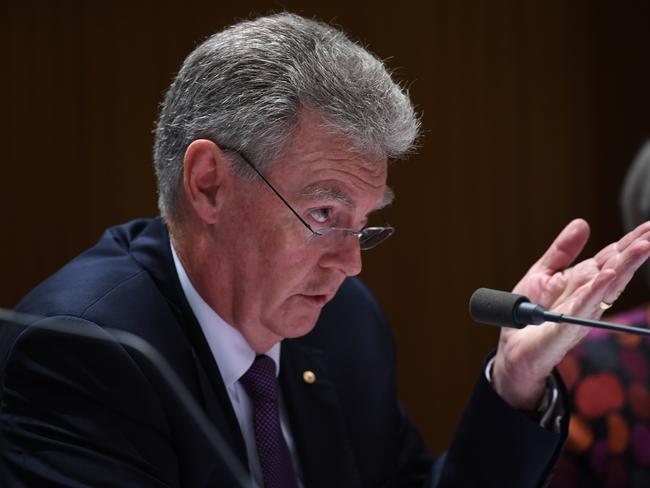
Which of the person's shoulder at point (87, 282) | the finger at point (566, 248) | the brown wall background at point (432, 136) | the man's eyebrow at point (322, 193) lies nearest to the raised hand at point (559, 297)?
the finger at point (566, 248)

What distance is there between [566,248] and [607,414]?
0.66 meters

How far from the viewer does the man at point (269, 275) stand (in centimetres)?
180

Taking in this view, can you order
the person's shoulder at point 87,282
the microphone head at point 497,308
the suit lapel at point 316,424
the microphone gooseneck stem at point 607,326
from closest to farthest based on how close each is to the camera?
1. the microphone gooseneck stem at point 607,326
2. the microphone head at point 497,308
3. the person's shoulder at point 87,282
4. the suit lapel at point 316,424

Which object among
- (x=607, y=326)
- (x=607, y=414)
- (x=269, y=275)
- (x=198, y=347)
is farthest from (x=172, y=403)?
(x=607, y=414)

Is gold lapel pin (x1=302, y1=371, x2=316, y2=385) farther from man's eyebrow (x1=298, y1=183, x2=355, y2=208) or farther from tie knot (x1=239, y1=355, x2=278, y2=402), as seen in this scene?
man's eyebrow (x1=298, y1=183, x2=355, y2=208)

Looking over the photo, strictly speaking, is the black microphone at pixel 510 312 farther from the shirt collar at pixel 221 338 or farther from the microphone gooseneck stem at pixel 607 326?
the shirt collar at pixel 221 338

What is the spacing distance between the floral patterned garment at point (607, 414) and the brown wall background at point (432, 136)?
0.97 metres

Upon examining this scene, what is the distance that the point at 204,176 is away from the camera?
1.87m

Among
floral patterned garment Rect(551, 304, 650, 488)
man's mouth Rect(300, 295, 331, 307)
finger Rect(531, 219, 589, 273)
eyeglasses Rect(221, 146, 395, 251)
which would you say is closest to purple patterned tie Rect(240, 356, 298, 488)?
man's mouth Rect(300, 295, 331, 307)

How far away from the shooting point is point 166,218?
77.7 inches

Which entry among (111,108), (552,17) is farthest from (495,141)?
(111,108)

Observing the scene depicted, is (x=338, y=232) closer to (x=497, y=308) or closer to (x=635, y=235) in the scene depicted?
(x=497, y=308)

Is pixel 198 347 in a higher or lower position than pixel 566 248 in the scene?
lower

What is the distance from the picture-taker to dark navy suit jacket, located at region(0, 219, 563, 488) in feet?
5.18
